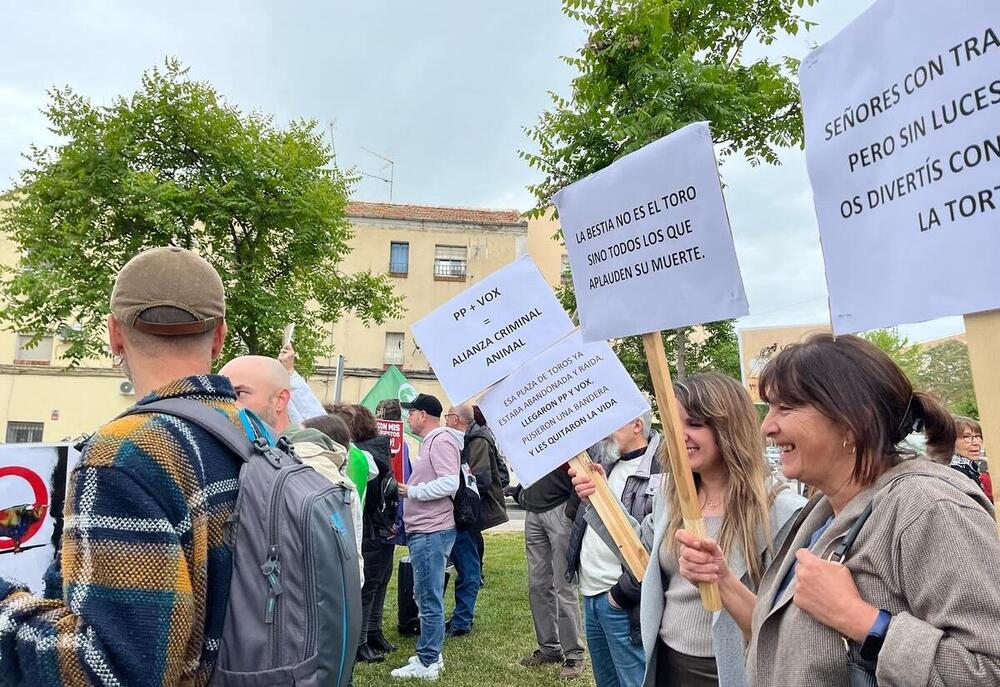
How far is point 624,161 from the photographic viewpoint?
195cm

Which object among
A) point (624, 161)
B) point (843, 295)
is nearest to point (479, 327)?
point (624, 161)

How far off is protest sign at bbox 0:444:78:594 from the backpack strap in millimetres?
1502

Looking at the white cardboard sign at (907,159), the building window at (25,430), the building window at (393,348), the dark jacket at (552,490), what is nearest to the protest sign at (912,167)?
the white cardboard sign at (907,159)

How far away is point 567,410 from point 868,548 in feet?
4.58

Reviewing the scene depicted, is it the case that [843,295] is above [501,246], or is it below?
below

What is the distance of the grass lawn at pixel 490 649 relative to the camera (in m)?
5.08

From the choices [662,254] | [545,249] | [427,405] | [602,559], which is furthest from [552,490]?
[545,249]

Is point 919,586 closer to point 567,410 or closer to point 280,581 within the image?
point 280,581

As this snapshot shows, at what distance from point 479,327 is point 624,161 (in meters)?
1.08

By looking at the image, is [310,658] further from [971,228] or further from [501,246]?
[501,246]

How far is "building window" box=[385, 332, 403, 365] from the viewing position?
28.2m

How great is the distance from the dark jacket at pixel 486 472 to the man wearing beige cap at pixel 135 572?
15.2 ft

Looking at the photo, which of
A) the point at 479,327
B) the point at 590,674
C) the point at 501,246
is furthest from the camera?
the point at 501,246

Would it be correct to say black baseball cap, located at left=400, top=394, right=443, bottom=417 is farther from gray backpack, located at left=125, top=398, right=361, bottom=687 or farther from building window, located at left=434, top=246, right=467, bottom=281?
building window, located at left=434, top=246, right=467, bottom=281
